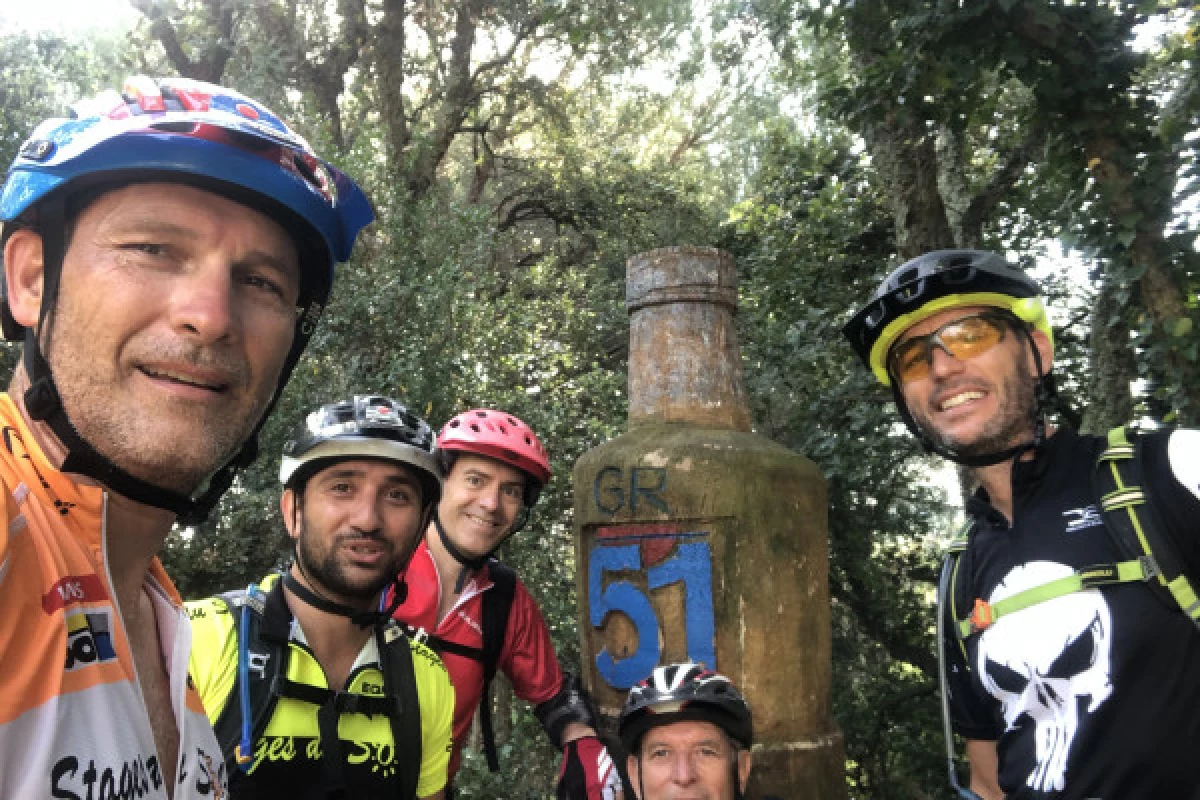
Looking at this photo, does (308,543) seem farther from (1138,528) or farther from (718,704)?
(1138,528)

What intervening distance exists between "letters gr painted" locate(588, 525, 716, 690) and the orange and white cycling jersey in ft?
9.42

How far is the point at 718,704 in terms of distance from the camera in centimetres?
295

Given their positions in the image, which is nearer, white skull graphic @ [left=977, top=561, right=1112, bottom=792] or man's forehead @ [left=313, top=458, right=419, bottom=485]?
white skull graphic @ [left=977, top=561, right=1112, bottom=792]

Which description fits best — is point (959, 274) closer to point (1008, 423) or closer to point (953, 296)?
point (953, 296)

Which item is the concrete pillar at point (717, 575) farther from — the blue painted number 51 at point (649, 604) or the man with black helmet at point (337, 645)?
the man with black helmet at point (337, 645)

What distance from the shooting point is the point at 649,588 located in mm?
3953

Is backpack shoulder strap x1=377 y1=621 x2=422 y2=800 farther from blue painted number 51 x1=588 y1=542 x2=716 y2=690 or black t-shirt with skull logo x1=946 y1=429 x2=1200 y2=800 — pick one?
black t-shirt with skull logo x1=946 y1=429 x2=1200 y2=800

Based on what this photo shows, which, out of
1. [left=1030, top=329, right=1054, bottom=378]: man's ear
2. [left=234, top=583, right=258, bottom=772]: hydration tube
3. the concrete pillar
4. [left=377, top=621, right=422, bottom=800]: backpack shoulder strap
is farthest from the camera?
the concrete pillar

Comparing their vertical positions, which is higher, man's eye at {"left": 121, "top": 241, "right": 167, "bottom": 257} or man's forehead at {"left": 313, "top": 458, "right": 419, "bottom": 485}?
man's eye at {"left": 121, "top": 241, "right": 167, "bottom": 257}

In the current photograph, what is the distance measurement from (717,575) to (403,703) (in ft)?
5.72

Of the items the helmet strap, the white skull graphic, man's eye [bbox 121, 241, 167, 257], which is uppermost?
man's eye [bbox 121, 241, 167, 257]

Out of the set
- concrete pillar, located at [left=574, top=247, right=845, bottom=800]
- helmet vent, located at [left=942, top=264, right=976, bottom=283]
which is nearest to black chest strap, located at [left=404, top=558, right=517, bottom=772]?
concrete pillar, located at [left=574, top=247, right=845, bottom=800]

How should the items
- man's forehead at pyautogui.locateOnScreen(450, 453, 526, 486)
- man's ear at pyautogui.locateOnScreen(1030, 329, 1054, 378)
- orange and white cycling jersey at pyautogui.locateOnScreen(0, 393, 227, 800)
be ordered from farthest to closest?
man's forehead at pyautogui.locateOnScreen(450, 453, 526, 486) < man's ear at pyautogui.locateOnScreen(1030, 329, 1054, 378) < orange and white cycling jersey at pyautogui.locateOnScreen(0, 393, 227, 800)

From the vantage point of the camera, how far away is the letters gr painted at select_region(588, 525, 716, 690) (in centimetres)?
385
